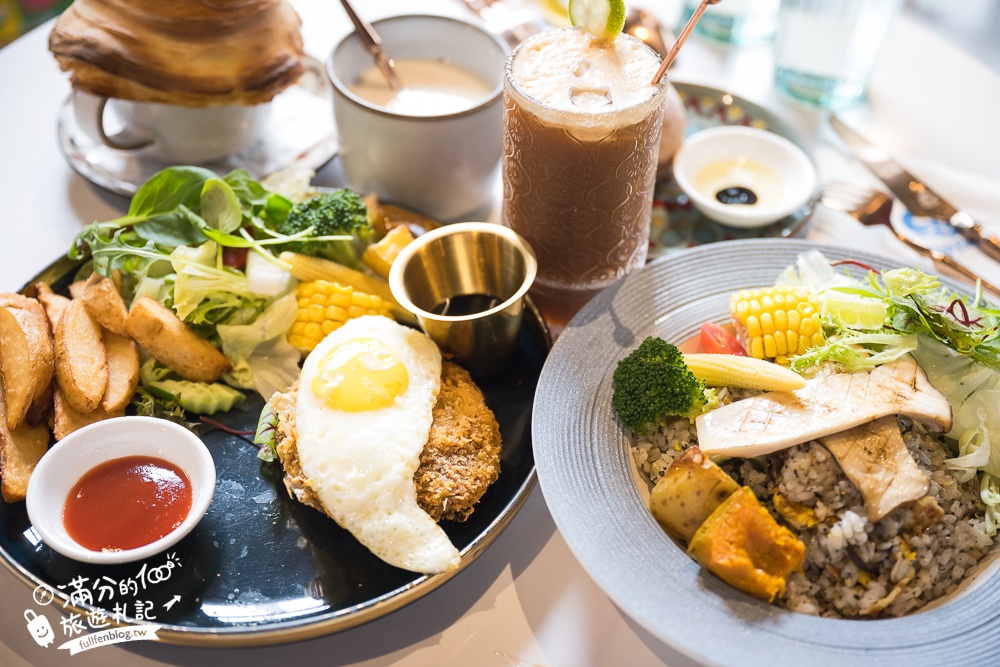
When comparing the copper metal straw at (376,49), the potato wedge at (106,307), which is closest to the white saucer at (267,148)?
the copper metal straw at (376,49)

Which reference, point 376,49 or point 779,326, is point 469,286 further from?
point 376,49

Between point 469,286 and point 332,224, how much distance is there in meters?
0.56

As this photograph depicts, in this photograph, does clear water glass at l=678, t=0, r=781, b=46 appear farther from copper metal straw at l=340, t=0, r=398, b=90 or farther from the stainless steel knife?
copper metal straw at l=340, t=0, r=398, b=90

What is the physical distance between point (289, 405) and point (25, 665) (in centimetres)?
94

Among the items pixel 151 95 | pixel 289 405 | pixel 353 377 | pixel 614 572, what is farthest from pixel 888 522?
pixel 151 95

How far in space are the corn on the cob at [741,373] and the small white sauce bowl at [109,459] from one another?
1.45m

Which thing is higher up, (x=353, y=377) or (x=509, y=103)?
(x=509, y=103)

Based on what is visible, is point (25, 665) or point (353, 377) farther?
point (353, 377)

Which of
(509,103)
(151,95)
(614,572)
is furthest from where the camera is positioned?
(151,95)

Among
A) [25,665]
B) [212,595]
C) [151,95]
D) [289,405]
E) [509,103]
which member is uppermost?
[509,103]

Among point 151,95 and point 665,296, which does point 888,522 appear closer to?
point 665,296

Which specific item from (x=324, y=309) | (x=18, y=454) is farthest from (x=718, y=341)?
(x=18, y=454)

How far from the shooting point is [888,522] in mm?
1971

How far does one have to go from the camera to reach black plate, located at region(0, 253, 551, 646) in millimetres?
1916
